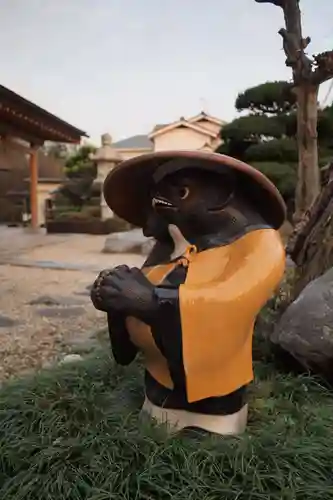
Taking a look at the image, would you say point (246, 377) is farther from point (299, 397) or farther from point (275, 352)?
point (275, 352)

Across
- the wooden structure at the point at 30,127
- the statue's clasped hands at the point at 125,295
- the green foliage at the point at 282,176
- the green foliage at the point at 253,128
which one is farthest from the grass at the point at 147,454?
the green foliage at the point at 253,128

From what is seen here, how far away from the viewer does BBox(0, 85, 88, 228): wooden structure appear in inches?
325

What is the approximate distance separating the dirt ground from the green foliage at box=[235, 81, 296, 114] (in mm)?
4059

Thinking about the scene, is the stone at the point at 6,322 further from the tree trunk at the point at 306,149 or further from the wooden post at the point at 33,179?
the wooden post at the point at 33,179

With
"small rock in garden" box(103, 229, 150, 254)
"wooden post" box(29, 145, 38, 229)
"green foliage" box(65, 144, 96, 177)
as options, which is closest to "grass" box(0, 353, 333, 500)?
"small rock in garden" box(103, 229, 150, 254)

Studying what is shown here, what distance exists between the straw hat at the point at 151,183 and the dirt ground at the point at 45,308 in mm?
1470

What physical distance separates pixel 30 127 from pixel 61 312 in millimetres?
6754

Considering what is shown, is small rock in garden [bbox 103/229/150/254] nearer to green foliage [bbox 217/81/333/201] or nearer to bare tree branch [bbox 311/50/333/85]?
green foliage [bbox 217/81/333/201]

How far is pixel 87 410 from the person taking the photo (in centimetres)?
180

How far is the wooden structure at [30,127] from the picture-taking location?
27.1ft

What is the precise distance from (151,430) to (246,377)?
312 mm

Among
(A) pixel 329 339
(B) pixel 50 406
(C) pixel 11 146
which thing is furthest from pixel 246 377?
(C) pixel 11 146

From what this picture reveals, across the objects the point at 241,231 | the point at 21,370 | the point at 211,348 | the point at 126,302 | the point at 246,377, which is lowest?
the point at 21,370

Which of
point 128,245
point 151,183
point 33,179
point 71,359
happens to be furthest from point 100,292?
point 33,179
